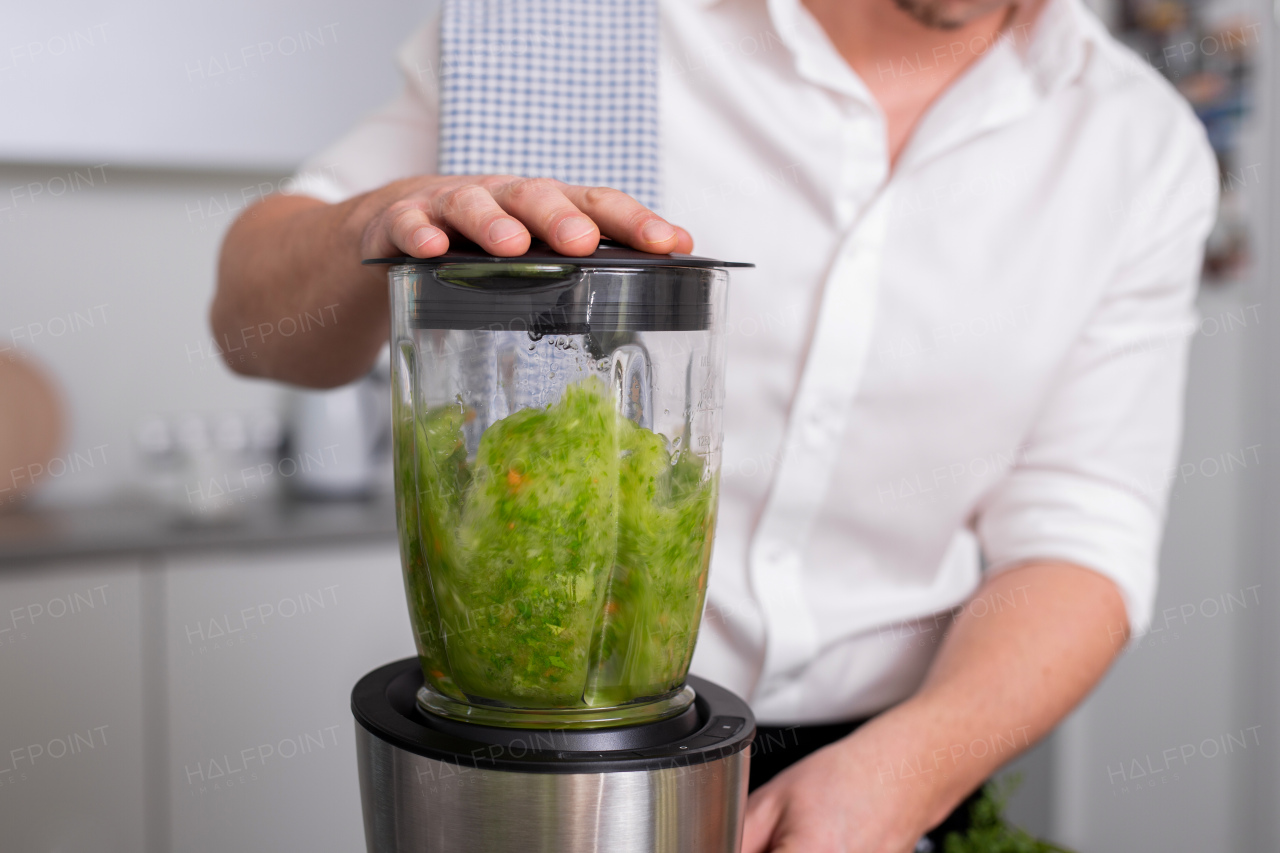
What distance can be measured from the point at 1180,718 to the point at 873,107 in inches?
58.2

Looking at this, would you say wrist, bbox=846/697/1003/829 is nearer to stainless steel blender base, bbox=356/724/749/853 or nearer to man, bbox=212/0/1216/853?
man, bbox=212/0/1216/853

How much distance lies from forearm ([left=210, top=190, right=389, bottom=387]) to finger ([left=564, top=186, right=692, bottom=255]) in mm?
160

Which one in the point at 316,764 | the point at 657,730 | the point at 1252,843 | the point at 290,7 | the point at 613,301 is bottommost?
the point at 1252,843

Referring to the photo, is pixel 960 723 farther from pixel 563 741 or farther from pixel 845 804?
pixel 563 741

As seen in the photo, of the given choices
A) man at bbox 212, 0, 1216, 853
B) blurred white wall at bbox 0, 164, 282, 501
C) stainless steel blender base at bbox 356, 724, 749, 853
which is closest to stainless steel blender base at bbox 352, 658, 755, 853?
stainless steel blender base at bbox 356, 724, 749, 853

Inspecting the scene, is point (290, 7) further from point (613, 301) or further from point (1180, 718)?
point (1180, 718)

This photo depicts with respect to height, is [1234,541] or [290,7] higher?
[290,7]

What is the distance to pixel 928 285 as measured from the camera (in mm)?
862

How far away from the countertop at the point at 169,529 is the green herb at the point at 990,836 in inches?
44.4

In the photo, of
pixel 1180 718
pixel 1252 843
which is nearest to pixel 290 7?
pixel 1180 718

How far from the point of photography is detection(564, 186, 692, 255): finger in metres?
0.44

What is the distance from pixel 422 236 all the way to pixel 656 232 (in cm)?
9

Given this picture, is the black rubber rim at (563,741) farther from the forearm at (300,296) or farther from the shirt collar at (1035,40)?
the shirt collar at (1035,40)

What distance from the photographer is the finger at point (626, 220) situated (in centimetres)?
44
